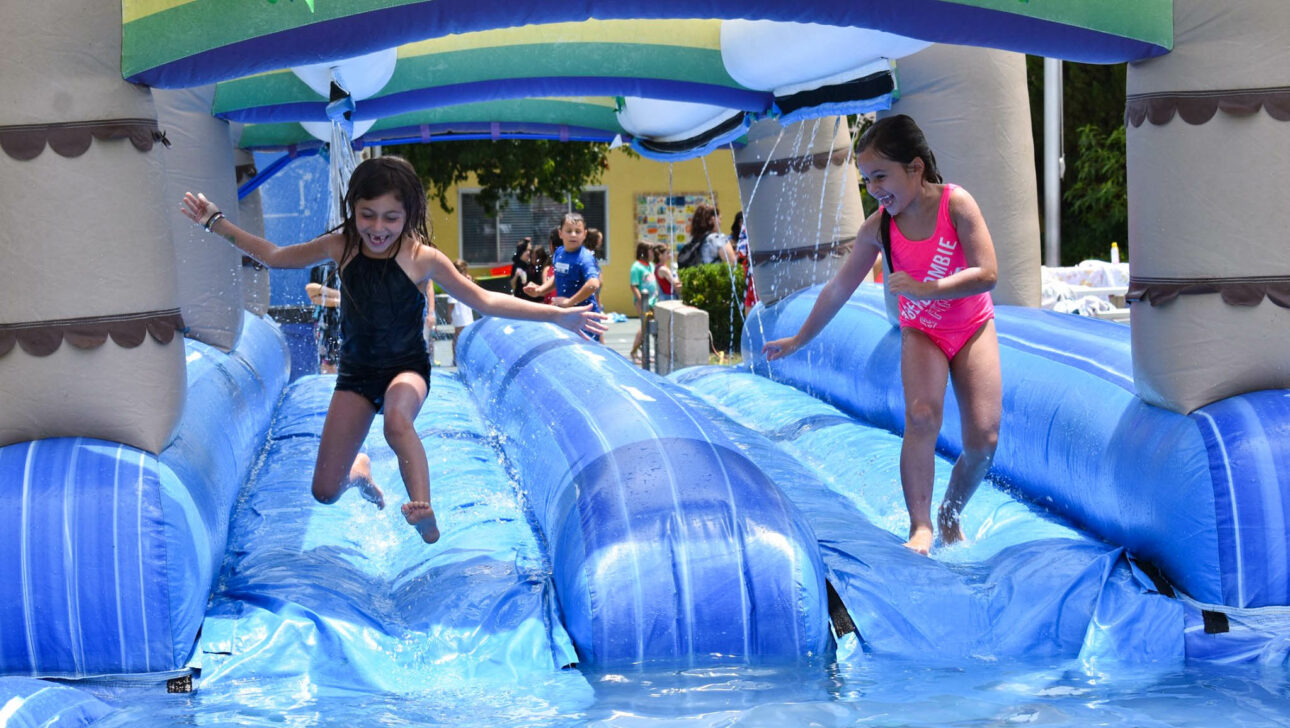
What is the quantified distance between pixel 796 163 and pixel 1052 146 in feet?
20.6

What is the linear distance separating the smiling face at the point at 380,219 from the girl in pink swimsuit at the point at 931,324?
3.68ft

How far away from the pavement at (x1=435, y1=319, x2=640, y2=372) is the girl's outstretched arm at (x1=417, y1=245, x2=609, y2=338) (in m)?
5.26

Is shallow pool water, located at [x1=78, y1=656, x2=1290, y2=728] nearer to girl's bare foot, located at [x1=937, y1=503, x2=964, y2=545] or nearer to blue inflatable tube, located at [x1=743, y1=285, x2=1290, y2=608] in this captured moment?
blue inflatable tube, located at [x1=743, y1=285, x2=1290, y2=608]

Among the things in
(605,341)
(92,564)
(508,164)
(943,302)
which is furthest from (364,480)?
(508,164)

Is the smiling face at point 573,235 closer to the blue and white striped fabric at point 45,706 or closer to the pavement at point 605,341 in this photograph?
the pavement at point 605,341

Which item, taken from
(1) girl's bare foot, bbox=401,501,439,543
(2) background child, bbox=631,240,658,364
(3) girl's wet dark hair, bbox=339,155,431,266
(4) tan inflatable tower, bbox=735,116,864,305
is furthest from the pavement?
(1) girl's bare foot, bbox=401,501,439,543

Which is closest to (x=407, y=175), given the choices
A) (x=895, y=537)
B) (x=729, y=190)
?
(x=895, y=537)

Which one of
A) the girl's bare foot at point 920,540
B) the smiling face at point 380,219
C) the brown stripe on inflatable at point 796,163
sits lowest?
the girl's bare foot at point 920,540

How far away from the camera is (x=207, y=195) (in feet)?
16.6

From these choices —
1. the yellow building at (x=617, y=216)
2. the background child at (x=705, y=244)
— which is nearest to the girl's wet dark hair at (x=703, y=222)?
the background child at (x=705, y=244)

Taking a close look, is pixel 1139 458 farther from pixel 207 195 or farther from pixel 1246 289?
pixel 207 195

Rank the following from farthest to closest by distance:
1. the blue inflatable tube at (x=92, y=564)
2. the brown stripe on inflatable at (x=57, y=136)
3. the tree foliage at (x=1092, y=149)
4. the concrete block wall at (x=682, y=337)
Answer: the tree foliage at (x=1092, y=149), the concrete block wall at (x=682, y=337), the brown stripe on inflatable at (x=57, y=136), the blue inflatable tube at (x=92, y=564)

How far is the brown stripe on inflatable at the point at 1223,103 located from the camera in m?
3.12

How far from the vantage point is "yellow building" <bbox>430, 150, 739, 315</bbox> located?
20453 mm
